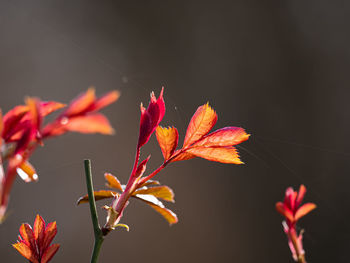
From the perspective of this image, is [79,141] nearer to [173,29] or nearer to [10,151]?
[173,29]

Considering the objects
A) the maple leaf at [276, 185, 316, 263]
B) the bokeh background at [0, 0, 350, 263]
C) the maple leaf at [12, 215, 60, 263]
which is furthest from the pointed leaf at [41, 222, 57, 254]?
the bokeh background at [0, 0, 350, 263]

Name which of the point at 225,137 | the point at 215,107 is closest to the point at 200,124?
the point at 225,137

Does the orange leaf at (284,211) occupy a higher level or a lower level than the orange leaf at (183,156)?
lower

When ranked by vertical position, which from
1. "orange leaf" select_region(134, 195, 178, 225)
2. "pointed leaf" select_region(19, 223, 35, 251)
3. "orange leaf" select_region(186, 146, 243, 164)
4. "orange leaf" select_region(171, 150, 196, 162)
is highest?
"orange leaf" select_region(186, 146, 243, 164)

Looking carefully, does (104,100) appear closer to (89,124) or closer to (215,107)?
(89,124)

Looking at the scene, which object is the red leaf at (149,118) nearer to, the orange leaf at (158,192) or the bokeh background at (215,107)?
the orange leaf at (158,192)

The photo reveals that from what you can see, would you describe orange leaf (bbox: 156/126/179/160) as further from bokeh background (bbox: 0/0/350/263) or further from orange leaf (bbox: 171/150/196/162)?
bokeh background (bbox: 0/0/350/263)

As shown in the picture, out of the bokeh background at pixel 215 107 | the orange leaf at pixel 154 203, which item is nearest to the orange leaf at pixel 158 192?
the orange leaf at pixel 154 203
